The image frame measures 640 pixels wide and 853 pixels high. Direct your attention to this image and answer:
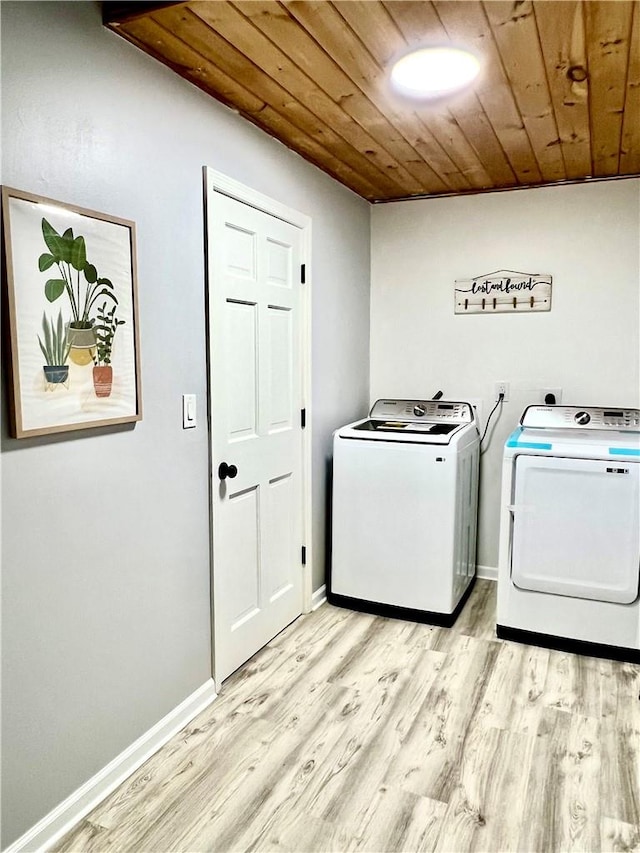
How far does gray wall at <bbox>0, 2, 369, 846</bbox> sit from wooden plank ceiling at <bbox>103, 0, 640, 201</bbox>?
0.60 ft

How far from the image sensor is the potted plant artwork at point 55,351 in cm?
153

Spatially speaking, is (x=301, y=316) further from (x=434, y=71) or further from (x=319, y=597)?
(x=319, y=597)

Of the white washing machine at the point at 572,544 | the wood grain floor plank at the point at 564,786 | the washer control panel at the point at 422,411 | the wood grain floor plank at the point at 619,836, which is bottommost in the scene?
the wood grain floor plank at the point at 564,786

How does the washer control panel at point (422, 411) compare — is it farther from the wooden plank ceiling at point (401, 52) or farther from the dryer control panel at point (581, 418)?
the wooden plank ceiling at point (401, 52)

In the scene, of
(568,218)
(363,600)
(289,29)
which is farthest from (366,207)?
(363,600)

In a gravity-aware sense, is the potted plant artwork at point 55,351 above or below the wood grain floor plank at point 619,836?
above

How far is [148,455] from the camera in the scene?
76.5 inches

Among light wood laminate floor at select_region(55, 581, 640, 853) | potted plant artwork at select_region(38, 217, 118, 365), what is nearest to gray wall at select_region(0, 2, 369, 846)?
potted plant artwork at select_region(38, 217, 118, 365)

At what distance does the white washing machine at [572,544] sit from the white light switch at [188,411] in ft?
4.81

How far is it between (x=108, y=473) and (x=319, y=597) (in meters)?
1.81

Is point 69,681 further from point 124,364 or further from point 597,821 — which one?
point 597,821

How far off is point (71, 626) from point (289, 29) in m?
1.80

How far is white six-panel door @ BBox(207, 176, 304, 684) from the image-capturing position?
2.32 meters

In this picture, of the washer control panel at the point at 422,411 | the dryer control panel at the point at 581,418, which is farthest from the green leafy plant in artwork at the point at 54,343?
the dryer control panel at the point at 581,418
